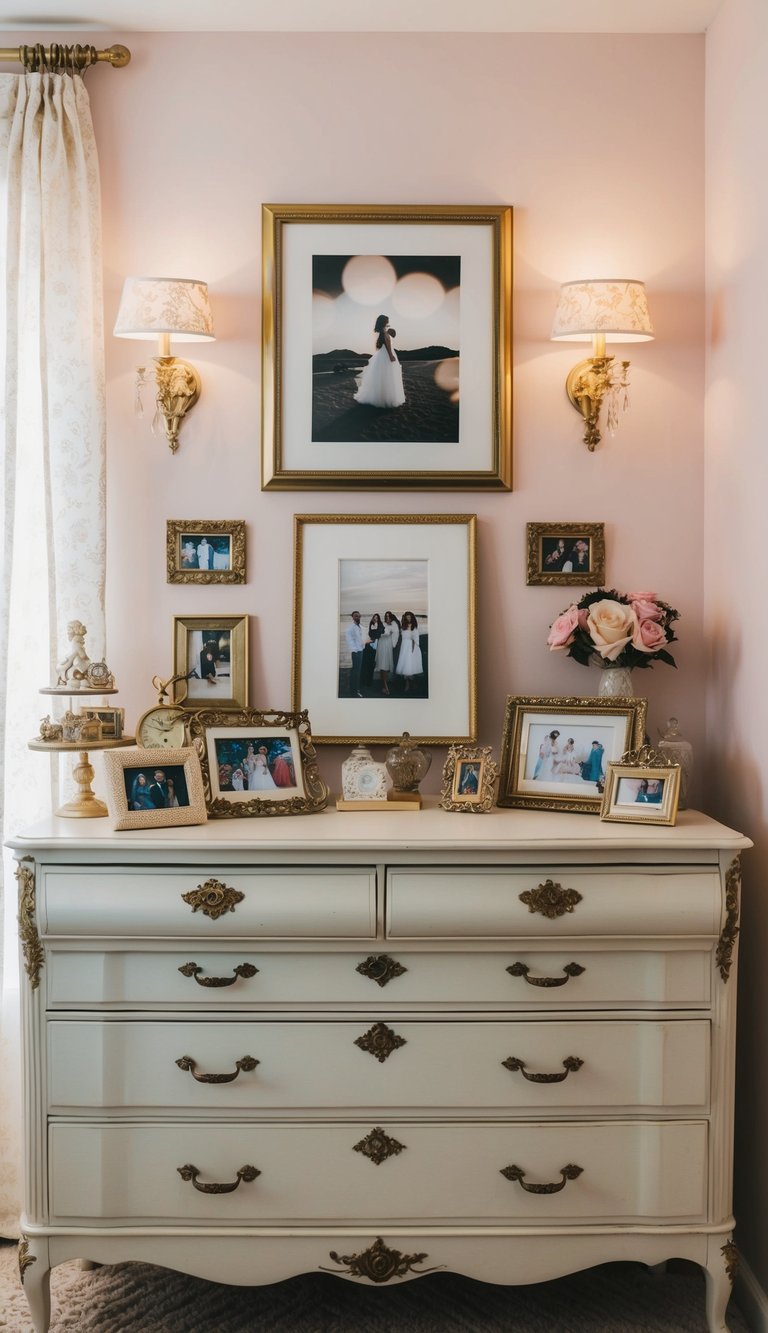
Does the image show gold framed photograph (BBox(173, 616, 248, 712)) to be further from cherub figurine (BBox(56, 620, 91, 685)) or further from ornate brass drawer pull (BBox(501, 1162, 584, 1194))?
ornate brass drawer pull (BBox(501, 1162, 584, 1194))

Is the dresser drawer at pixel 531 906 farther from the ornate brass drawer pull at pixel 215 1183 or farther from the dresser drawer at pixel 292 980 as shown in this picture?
the ornate brass drawer pull at pixel 215 1183

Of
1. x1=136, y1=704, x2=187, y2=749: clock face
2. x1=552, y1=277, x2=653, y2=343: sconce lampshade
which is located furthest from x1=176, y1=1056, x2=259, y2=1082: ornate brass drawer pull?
x1=552, y1=277, x2=653, y2=343: sconce lampshade

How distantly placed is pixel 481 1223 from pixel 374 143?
2.55 meters

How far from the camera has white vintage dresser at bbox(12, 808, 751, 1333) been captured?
2.17m

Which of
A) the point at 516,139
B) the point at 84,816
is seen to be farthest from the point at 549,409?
the point at 84,816

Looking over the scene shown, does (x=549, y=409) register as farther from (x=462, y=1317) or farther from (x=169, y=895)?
(x=462, y=1317)

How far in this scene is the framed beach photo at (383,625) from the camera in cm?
271

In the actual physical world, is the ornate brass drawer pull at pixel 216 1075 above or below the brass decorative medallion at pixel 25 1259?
above

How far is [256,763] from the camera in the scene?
2477 mm

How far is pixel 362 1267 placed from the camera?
217cm

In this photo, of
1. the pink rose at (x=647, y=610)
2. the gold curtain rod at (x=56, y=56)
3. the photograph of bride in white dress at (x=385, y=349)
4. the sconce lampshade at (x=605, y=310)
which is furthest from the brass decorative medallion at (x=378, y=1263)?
the gold curtain rod at (x=56, y=56)

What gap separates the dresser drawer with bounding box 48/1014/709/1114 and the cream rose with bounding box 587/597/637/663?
0.85 m

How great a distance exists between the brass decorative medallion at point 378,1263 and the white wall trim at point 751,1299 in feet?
2.42

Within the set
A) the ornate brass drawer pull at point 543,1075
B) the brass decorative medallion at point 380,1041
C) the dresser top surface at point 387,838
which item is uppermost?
the dresser top surface at point 387,838
